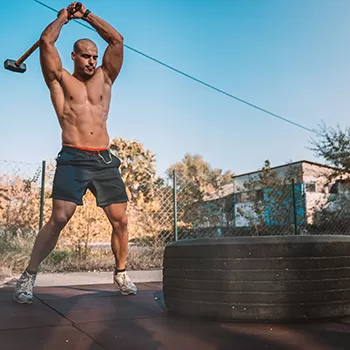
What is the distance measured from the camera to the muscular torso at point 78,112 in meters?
2.67

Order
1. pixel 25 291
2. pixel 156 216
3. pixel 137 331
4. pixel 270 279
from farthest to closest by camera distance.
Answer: pixel 156 216 → pixel 25 291 → pixel 270 279 → pixel 137 331

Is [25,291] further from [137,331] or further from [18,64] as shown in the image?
[18,64]

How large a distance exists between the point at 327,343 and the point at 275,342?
0.64 feet

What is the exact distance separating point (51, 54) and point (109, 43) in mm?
456

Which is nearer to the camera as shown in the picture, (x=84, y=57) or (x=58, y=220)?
(x=58, y=220)

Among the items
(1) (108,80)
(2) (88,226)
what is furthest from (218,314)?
(2) (88,226)

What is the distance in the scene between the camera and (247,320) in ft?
6.19

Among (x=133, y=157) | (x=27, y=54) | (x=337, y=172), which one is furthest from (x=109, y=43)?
(x=133, y=157)

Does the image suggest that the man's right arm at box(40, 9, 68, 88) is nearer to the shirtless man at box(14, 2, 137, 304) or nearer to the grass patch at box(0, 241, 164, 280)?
the shirtless man at box(14, 2, 137, 304)

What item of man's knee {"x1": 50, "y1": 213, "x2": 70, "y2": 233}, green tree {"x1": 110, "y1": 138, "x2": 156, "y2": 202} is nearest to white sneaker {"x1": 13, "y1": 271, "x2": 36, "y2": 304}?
man's knee {"x1": 50, "y1": 213, "x2": 70, "y2": 233}

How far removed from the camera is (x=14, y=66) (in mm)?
3484

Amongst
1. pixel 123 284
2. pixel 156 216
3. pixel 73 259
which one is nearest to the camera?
pixel 123 284

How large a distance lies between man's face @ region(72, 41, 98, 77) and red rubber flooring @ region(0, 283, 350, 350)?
1584 mm

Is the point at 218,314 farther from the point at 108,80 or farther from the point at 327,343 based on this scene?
the point at 108,80
